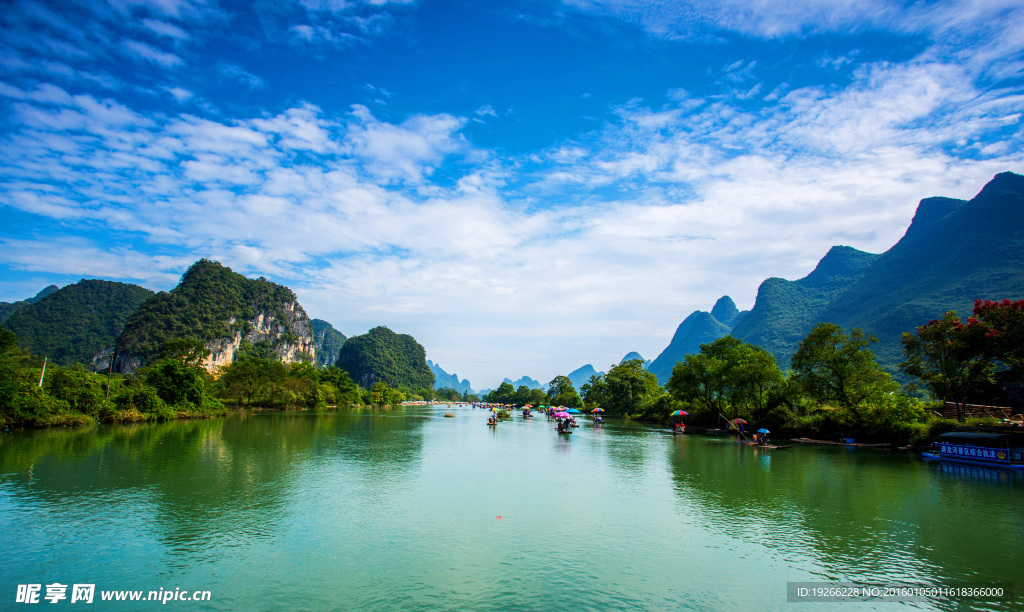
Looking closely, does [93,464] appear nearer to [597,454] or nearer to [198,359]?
[597,454]

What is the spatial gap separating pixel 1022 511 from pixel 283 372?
293 ft

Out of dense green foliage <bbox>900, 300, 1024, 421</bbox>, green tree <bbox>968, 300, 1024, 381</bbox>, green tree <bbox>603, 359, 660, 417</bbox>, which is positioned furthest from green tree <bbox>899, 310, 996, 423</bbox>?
green tree <bbox>603, 359, 660, 417</bbox>

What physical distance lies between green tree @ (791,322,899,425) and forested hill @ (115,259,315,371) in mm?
129478

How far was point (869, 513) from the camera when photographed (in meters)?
16.9

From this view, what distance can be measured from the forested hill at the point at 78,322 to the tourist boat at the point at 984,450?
163m

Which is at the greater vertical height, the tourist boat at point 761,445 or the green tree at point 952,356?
the green tree at point 952,356

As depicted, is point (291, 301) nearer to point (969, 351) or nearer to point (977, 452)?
point (969, 351)

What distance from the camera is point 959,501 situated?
1861cm

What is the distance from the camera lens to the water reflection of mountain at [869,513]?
1221 centimetres

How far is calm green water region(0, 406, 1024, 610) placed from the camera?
1029 centimetres

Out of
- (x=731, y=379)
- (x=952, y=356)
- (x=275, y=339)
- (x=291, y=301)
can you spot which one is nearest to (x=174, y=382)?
(x=731, y=379)

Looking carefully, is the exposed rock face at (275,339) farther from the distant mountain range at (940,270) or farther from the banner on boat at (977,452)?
the banner on boat at (977,452)

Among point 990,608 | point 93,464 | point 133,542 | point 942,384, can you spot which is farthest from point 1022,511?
point 93,464

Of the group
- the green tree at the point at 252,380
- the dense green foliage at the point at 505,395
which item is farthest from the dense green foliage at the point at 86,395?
the dense green foliage at the point at 505,395
